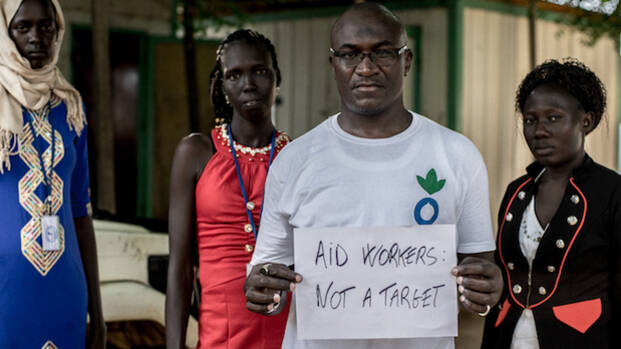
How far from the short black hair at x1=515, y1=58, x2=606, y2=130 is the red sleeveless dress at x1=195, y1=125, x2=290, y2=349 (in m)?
1.27

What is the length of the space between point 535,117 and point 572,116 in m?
0.14

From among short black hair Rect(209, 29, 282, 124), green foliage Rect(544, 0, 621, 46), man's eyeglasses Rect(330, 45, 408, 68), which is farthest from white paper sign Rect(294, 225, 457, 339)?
green foliage Rect(544, 0, 621, 46)

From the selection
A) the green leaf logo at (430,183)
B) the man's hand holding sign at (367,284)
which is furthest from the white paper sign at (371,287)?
the green leaf logo at (430,183)

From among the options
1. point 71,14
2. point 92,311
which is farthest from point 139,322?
point 71,14

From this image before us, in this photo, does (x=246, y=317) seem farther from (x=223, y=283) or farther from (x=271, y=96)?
(x=271, y=96)

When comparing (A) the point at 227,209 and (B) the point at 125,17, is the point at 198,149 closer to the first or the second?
(A) the point at 227,209

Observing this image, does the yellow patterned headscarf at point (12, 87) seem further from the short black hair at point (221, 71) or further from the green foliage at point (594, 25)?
the green foliage at point (594, 25)

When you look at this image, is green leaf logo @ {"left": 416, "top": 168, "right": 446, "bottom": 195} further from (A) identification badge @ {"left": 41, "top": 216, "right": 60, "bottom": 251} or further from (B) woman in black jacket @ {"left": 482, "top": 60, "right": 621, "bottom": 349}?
(A) identification badge @ {"left": 41, "top": 216, "right": 60, "bottom": 251}

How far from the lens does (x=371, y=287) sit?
73.9 inches

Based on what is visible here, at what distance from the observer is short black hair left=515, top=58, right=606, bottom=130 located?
9.48 feet

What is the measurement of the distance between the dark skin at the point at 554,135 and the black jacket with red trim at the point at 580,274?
77 millimetres

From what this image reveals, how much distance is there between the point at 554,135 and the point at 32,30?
2039 millimetres

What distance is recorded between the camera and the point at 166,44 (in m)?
7.81

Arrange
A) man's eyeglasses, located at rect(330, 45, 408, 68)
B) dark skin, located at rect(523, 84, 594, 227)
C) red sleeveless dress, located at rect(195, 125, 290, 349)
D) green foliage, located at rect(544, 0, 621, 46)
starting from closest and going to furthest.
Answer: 1. man's eyeglasses, located at rect(330, 45, 408, 68)
2. red sleeveless dress, located at rect(195, 125, 290, 349)
3. dark skin, located at rect(523, 84, 594, 227)
4. green foliage, located at rect(544, 0, 621, 46)
